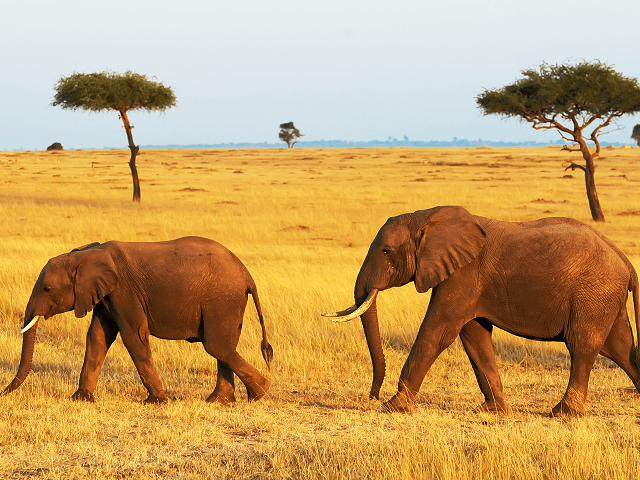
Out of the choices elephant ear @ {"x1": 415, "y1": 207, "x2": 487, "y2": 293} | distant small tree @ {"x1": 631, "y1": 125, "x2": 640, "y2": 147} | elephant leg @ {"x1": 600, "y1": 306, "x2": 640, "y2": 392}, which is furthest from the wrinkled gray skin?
distant small tree @ {"x1": 631, "y1": 125, "x2": 640, "y2": 147}

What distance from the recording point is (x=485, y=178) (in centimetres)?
4256

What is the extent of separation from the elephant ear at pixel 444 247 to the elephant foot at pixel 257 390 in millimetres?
1769

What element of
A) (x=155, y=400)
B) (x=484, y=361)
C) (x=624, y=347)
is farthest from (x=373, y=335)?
(x=624, y=347)

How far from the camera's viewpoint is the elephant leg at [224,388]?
24.9 ft

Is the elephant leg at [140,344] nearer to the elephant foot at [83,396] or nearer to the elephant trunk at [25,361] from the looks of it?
the elephant foot at [83,396]

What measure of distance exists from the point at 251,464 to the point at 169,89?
33654mm

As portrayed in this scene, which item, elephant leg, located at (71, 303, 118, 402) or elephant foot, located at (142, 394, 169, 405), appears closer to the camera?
elephant foot, located at (142, 394, 169, 405)

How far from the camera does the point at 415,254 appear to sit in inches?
281

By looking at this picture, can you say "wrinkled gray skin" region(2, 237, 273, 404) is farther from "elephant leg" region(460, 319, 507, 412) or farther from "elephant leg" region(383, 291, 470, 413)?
"elephant leg" region(460, 319, 507, 412)

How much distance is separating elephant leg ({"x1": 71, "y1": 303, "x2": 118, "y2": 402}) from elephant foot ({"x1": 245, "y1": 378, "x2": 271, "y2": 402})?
4.54ft

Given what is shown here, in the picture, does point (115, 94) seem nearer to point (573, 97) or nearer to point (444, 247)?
point (573, 97)

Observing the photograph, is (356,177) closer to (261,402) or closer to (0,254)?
(0,254)

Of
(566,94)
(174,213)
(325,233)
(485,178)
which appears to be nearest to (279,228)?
(325,233)

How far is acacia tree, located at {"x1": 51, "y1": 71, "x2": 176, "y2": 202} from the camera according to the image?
113ft
